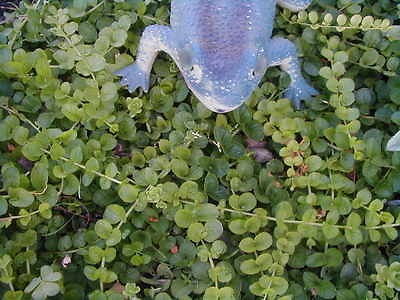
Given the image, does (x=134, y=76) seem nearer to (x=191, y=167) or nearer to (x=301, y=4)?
(x=191, y=167)

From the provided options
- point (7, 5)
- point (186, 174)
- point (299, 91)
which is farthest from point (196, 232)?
point (7, 5)

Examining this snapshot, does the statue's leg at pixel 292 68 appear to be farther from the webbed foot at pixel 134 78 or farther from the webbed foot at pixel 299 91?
the webbed foot at pixel 134 78

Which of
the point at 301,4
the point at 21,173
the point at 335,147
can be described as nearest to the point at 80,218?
the point at 21,173

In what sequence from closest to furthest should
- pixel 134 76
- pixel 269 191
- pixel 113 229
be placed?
pixel 113 229
pixel 269 191
pixel 134 76

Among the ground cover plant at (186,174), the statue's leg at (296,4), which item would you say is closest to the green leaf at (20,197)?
the ground cover plant at (186,174)

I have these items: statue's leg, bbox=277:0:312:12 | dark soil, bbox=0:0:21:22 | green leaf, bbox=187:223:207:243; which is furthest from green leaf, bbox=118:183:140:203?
dark soil, bbox=0:0:21:22

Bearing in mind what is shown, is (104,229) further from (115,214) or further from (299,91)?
(299,91)

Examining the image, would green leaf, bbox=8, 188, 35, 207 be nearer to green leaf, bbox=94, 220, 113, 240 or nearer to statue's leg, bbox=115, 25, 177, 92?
green leaf, bbox=94, 220, 113, 240
